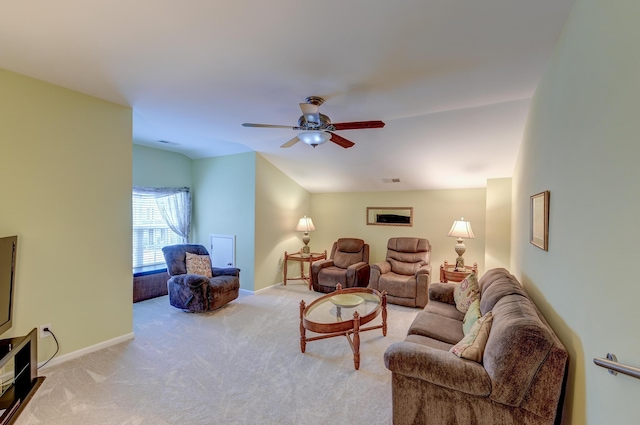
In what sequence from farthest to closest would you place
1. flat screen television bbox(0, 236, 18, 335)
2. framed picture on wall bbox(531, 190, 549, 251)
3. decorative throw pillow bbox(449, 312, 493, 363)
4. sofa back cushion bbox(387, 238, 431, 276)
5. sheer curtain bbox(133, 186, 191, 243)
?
sheer curtain bbox(133, 186, 191, 243) → sofa back cushion bbox(387, 238, 431, 276) → flat screen television bbox(0, 236, 18, 335) → framed picture on wall bbox(531, 190, 549, 251) → decorative throw pillow bbox(449, 312, 493, 363)

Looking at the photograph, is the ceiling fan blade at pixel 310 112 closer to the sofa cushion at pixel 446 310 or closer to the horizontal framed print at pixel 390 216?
the sofa cushion at pixel 446 310

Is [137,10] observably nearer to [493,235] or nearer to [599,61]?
[599,61]

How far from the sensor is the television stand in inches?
72.3

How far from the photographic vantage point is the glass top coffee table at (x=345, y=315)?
8.84ft

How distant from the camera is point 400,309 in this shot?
4340mm

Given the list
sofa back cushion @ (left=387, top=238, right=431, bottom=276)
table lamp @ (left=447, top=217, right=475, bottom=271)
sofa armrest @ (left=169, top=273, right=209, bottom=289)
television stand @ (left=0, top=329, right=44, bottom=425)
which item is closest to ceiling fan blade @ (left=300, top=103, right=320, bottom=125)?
television stand @ (left=0, top=329, right=44, bottom=425)

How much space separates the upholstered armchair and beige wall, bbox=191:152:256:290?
25.5 inches

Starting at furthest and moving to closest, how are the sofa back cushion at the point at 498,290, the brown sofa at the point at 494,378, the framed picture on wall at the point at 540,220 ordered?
the sofa back cushion at the point at 498,290 → the framed picture on wall at the point at 540,220 → the brown sofa at the point at 494,378

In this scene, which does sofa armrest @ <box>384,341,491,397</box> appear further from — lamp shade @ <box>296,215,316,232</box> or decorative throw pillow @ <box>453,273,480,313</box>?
lamp shade @ <box>296,215,316,232</box>

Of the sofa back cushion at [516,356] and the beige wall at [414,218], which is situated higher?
the beige wall at [414,218]

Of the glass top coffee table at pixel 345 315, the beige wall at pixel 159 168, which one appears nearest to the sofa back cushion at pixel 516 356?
the glass top coffee table at pixel 345 315

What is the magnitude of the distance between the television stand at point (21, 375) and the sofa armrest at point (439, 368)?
2432mm

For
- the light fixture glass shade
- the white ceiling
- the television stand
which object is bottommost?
the television stand

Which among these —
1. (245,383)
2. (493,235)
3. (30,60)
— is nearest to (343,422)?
(245,383)
